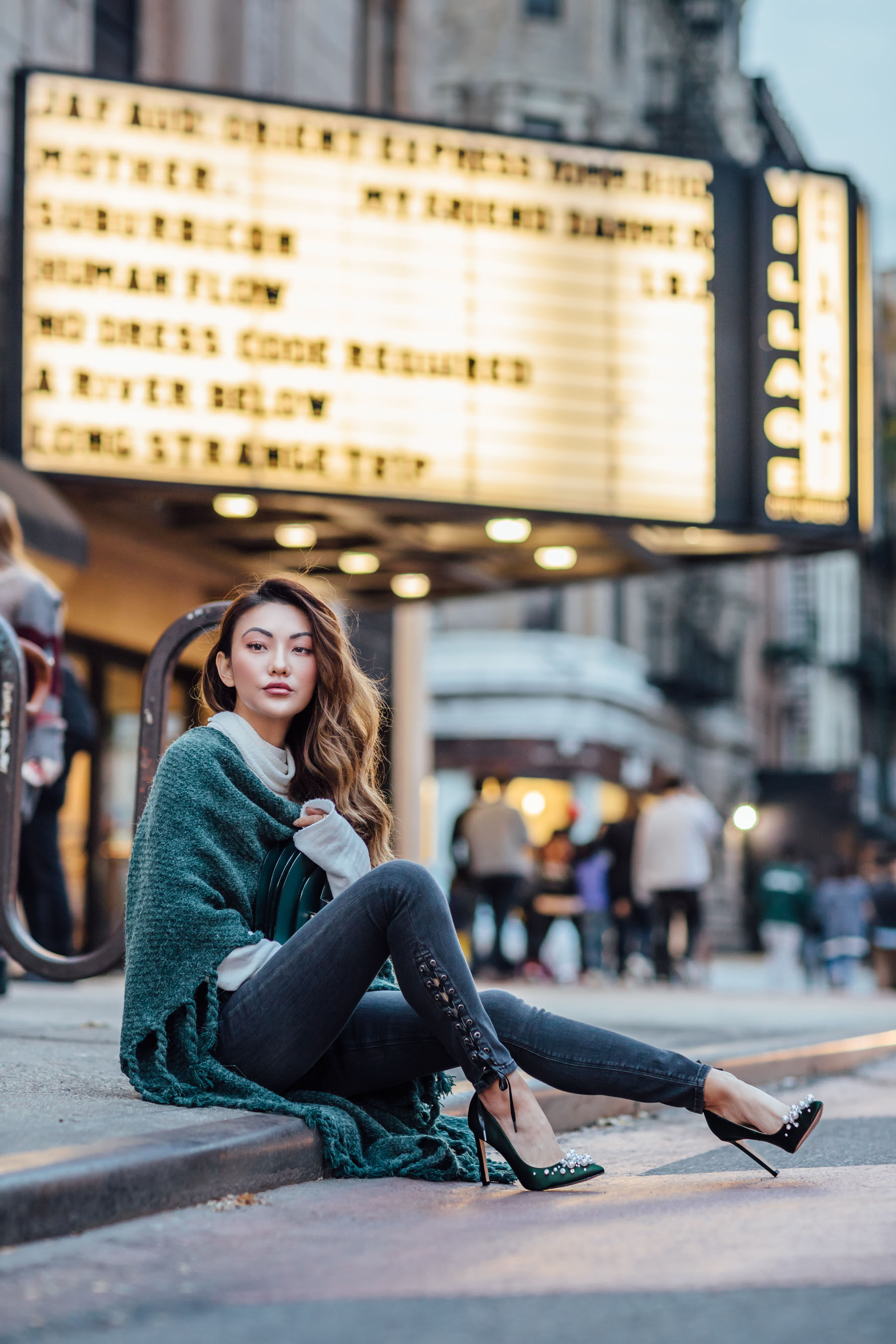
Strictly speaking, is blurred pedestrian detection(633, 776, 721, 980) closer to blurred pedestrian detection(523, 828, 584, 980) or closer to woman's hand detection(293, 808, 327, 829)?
blurred pedestrian detection(523, 828, 584, 980)

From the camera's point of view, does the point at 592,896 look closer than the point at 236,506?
No

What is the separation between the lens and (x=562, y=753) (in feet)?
102

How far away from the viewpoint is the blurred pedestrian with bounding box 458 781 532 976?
14.3 m

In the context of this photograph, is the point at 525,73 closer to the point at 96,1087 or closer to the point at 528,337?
the point at 528,337

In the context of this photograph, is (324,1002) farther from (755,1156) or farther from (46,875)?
(46,875)

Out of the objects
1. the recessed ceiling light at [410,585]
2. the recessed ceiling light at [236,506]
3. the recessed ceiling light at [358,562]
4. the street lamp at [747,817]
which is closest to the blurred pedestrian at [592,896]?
the recessed ceiling light at [410,585]

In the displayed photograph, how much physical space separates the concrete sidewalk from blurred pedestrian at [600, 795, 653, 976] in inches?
318

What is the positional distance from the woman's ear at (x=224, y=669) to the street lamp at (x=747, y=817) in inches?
1086

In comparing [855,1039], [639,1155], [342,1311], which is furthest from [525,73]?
[342,1311]

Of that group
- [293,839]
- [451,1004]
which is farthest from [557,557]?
[451,1004]

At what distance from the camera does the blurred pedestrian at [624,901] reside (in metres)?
15.9

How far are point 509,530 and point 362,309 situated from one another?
192 centimetres

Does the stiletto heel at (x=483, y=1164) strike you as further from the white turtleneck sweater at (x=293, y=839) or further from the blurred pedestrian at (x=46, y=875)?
the blurred pedestrian at (x=46, y=875)

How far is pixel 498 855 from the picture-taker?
14.3 metres
